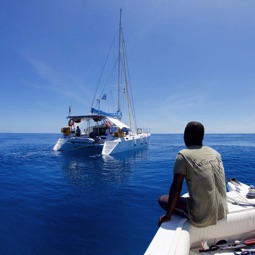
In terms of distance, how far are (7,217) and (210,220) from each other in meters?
5.14

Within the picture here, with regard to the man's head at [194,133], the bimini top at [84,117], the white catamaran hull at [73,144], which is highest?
the bimini top at [84,117]

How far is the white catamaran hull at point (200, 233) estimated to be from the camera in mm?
2053

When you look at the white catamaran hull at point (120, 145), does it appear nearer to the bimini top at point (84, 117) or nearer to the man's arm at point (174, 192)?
the bimini top at point (84, 117)

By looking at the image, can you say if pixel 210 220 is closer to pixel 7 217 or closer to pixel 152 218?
pixel 152 218

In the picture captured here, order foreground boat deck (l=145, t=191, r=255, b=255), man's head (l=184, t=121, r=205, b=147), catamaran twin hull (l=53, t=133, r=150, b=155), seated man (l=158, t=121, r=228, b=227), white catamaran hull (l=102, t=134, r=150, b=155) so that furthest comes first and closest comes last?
catamaran twin hull (l=53, t=133, r=150, b=155) → white catamaran hull (l=102, t=134, r=150, b=155) → man's head (l=184, t=121, r=205, b=147) → seated man (l=158, t=121, r=228, b=227) → foreground boat deck (l=145, t=191, r=255, b=255)

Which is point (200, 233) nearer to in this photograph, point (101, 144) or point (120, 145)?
point (120, 145)

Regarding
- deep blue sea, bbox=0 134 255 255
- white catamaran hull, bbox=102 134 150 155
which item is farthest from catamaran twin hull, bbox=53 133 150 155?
deep blue sea, bbox=0 134 255 255

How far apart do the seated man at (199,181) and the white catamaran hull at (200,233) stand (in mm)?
149

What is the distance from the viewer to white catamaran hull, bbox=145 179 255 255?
6.73ft

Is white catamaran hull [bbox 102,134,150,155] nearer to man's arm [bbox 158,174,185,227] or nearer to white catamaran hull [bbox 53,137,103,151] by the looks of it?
white catamaran hull [bbox 53,137,103,151]

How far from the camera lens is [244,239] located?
2.71m

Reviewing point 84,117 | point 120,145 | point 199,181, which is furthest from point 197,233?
point 84,117

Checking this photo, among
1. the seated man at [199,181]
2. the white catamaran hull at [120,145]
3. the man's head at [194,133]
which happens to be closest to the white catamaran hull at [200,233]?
the seated man at [199,181]

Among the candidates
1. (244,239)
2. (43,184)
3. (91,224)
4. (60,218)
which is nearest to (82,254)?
(91,224)
